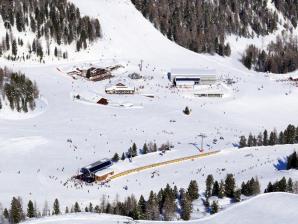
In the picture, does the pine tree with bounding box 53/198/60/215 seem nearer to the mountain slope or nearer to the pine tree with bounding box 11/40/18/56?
the mountain slope

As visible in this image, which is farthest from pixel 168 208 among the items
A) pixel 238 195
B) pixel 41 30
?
pixel 41 30

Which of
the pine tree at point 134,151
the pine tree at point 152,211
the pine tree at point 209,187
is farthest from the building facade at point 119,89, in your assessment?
the pine tree at point 152,211

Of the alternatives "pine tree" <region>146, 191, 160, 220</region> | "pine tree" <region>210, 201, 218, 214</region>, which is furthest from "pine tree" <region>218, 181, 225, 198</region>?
"pine tree" <region>146, 191, 160, 220</region>

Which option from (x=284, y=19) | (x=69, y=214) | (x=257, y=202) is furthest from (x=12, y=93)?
(x=284, y=19)

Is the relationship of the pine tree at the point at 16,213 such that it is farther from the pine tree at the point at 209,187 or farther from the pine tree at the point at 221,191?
the pine tree at the point at 221,191

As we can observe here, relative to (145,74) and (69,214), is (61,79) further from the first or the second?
(69,214)
